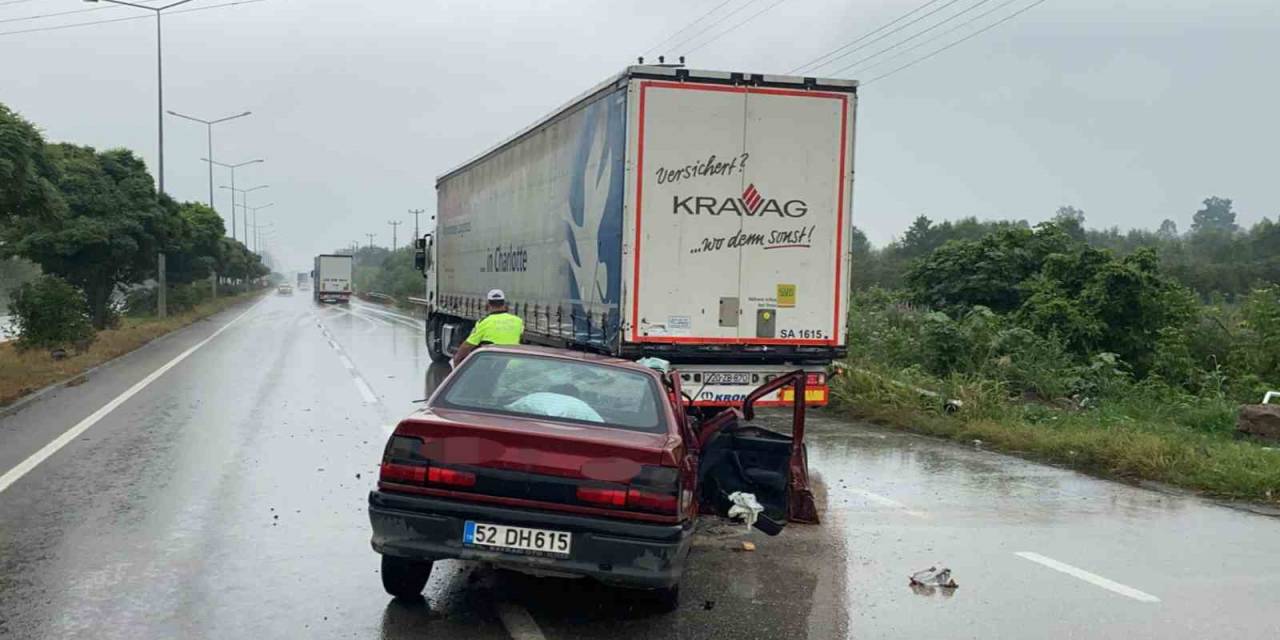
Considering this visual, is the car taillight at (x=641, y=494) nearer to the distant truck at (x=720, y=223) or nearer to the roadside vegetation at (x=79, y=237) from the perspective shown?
the distant truck at (x=720, y=223)

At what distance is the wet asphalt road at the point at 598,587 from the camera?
5359mm

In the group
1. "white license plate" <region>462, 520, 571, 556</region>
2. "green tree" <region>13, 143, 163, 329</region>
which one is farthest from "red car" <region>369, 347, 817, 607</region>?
"green tree" <region>13, 143, 163, 329</region>

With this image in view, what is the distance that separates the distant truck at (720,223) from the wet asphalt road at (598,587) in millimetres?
1407

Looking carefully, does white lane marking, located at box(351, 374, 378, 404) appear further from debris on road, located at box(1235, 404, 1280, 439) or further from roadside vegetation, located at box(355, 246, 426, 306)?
roadside vegetation, located at box(355, 246, 426, 306)

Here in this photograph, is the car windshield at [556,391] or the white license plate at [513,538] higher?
Answer: the car windshield at [556,391]

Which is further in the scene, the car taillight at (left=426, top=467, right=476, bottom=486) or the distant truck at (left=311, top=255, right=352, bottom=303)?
the distant truck at (left=311, top=255, right=352, bottom=303)

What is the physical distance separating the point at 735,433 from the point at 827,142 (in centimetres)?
375

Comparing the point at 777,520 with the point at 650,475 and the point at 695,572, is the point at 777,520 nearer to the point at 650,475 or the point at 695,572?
the point at 695,572

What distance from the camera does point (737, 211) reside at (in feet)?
32.9

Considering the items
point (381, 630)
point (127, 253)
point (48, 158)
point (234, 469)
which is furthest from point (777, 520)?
point (127, 253)

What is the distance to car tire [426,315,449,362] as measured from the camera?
22.3 m

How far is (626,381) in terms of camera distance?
617 centimetres

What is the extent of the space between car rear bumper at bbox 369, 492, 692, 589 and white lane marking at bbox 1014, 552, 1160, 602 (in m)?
2.78

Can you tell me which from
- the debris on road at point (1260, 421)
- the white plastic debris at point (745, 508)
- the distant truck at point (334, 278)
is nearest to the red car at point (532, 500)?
the white plastic debris at point (745, 508)
